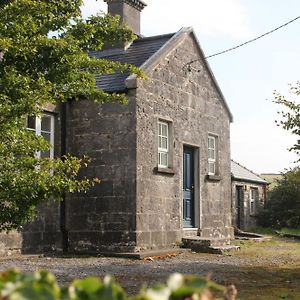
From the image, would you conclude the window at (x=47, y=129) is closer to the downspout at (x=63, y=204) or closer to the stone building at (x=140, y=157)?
the stone building at (x=140, y=157)

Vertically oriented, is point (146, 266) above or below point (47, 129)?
below

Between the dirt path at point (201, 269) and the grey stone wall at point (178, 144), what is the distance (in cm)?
133

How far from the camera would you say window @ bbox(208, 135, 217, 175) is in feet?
58.7

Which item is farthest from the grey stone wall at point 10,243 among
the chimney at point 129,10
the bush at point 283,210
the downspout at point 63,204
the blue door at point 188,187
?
the bush at point 283,210

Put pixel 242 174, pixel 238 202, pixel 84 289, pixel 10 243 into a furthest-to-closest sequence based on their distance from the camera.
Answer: pixel 242 174 → pixel 238 202 → pixel 10 243 → pixel 84 289

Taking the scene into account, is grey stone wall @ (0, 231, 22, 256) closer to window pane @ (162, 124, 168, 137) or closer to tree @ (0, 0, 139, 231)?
tree @ (0, 0, 139, 231)

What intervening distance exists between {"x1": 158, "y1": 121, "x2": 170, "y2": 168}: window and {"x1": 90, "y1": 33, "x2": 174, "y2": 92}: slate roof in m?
1.68

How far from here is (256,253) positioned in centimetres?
1527

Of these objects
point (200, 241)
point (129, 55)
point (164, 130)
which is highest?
point (129, 55)

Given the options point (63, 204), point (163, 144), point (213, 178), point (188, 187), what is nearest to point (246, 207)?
point (213, 178)

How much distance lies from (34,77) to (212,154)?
9974 mm

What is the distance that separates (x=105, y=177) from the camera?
14.3m

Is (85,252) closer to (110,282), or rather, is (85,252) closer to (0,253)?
(0,253)

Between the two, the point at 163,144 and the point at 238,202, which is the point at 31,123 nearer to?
the point at 163,144
